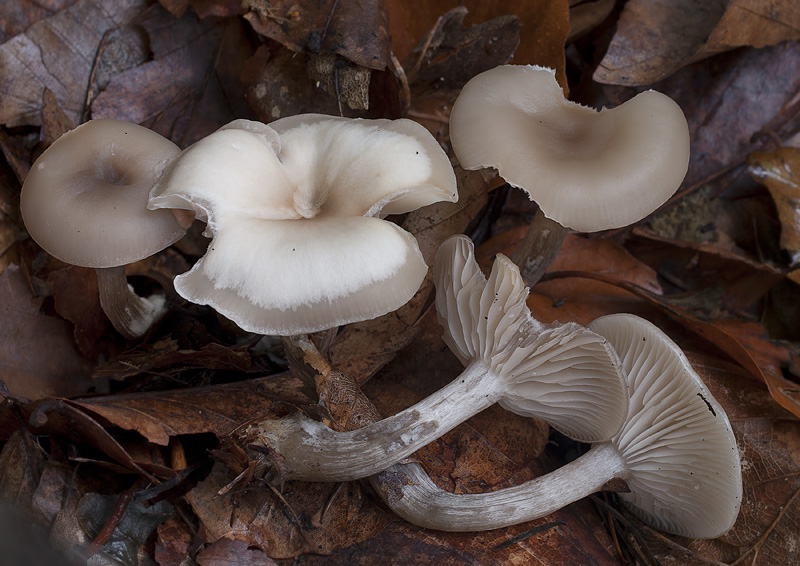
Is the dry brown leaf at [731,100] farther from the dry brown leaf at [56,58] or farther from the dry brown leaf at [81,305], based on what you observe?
the dry brown leaf at [81,305]

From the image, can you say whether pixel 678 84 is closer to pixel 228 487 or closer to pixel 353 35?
pixel 353 35

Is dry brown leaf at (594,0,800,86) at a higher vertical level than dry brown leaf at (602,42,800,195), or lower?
higher

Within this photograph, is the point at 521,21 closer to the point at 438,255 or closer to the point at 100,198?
the point at 438,255

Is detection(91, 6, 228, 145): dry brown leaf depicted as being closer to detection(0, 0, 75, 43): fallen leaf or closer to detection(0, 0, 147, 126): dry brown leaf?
detection(0, 0, 147, 126): dry brown leaf

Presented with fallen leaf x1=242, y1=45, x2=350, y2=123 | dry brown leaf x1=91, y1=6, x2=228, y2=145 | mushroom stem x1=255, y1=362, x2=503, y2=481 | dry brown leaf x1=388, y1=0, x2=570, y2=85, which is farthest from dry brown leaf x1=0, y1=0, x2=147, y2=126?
mushroom stem x1=255, y1=362, x2=503, y2=481

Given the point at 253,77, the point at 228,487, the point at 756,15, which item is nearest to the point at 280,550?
the point at 228,487

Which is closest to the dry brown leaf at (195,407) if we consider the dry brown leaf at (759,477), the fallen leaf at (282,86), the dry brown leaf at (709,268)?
the fallen leaf at (282,86)
